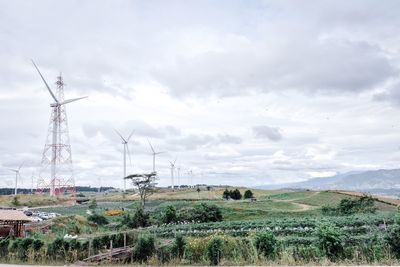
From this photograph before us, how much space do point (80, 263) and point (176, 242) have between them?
15.6 feet

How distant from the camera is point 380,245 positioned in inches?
738

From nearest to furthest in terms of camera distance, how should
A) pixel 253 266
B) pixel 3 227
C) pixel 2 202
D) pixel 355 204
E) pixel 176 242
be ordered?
pixel 253 266 < pixel 176 242 < pixel 3 227 < pixel 355 204 < pixel 2 202

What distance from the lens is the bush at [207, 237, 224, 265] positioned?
1953 cm

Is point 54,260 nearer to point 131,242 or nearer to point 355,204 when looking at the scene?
point 131,242

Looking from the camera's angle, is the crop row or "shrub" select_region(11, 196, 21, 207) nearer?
the crop row

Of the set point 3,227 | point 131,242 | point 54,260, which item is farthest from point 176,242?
point 3,227

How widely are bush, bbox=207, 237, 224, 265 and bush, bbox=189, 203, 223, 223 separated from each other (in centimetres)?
3180

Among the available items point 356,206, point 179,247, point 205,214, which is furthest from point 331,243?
point 356,206

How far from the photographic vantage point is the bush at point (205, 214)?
51531mm

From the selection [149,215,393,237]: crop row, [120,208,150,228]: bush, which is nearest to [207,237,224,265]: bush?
[149,215,393,237]: crop row

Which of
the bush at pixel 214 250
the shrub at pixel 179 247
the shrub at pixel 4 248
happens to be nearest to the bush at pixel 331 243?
the bush at pixel 214 250

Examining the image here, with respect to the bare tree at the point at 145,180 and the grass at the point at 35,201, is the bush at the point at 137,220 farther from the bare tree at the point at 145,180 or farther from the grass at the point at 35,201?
the grass at the point at 35,201

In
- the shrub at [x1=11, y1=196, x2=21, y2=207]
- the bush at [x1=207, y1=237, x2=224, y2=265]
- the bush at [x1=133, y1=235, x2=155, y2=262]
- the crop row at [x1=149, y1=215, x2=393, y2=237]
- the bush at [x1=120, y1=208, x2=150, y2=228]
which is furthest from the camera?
the shrub at [x1=11, y1=196, x2=21, y2=207]

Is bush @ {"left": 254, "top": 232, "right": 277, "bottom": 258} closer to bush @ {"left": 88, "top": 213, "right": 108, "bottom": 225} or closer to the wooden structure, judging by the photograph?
the wooden structure
